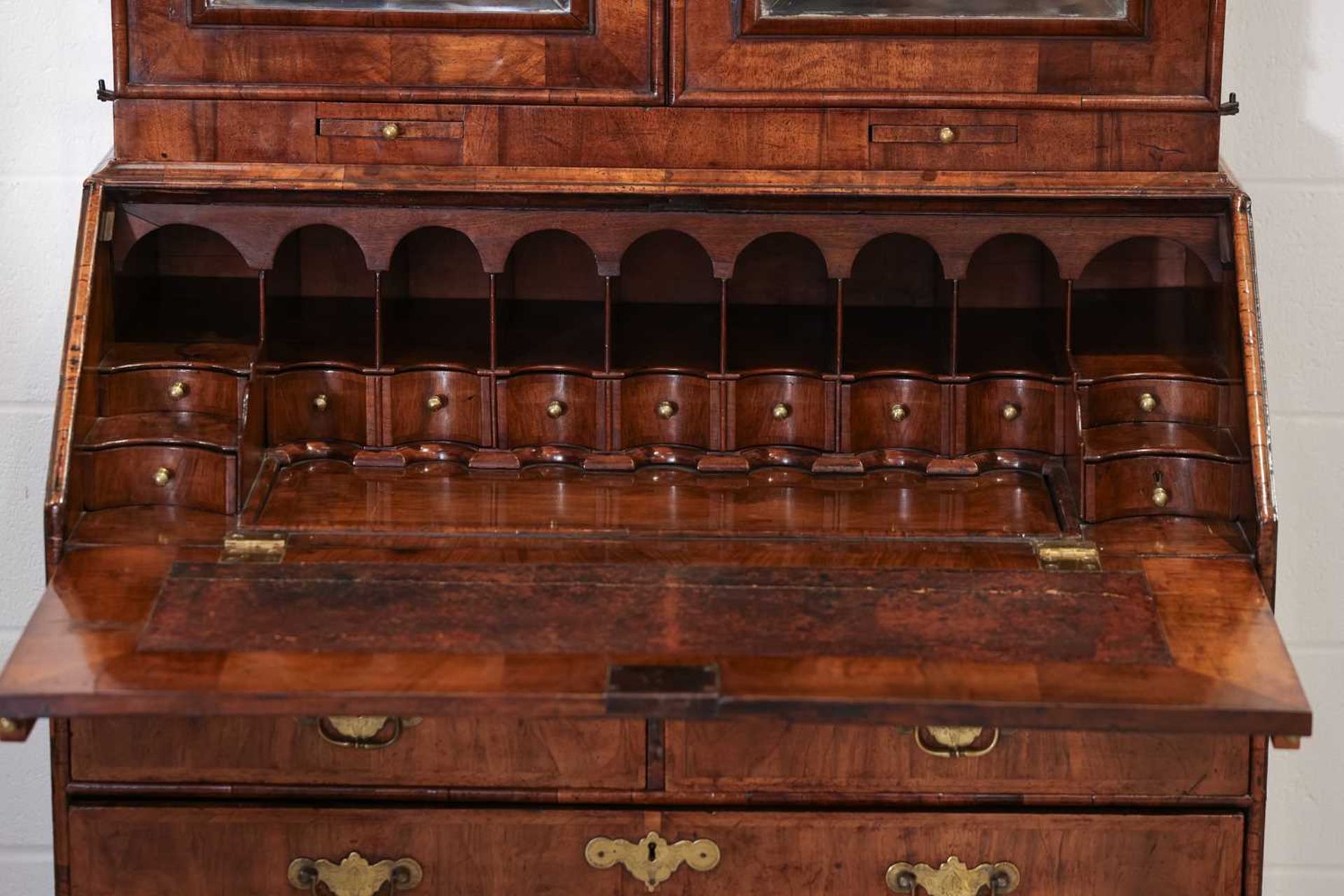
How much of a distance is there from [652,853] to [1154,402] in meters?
0.89

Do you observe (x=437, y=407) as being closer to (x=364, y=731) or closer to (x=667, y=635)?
(x=364, y=731)

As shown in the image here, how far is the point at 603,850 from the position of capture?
91.9 inches

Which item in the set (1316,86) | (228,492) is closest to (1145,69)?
(1316,86)

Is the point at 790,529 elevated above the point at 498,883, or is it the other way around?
the point at 790,529

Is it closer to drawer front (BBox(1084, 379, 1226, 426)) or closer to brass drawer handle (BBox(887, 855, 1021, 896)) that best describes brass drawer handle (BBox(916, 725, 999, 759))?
brass drawer handle (BBox(887, 855, 1021, 896))

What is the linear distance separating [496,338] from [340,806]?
669 millimetres

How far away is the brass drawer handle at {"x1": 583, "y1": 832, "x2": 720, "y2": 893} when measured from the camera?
2332 mm

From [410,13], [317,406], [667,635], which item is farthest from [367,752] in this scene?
[410,13]

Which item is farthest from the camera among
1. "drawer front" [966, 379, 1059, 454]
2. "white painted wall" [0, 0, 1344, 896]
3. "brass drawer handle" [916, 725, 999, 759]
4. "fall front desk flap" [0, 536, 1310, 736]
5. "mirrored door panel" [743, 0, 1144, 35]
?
"white painted wall" [0, 0, 1344, 896]

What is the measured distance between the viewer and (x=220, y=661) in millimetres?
2084

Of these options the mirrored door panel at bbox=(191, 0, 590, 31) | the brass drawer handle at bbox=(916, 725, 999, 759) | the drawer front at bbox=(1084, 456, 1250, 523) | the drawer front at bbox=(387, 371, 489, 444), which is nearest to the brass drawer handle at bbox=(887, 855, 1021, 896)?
the brass drawer handle at bbox=(916, 725, 999, 759)

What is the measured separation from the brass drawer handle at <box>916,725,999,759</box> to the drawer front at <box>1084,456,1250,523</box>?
1.16ft

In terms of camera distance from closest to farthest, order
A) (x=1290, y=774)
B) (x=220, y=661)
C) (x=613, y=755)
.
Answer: (x=220, y=661) < (x=613, y=755) < (x=1290, y=774)

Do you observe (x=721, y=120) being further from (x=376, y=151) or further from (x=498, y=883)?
(x=498, y=883)
